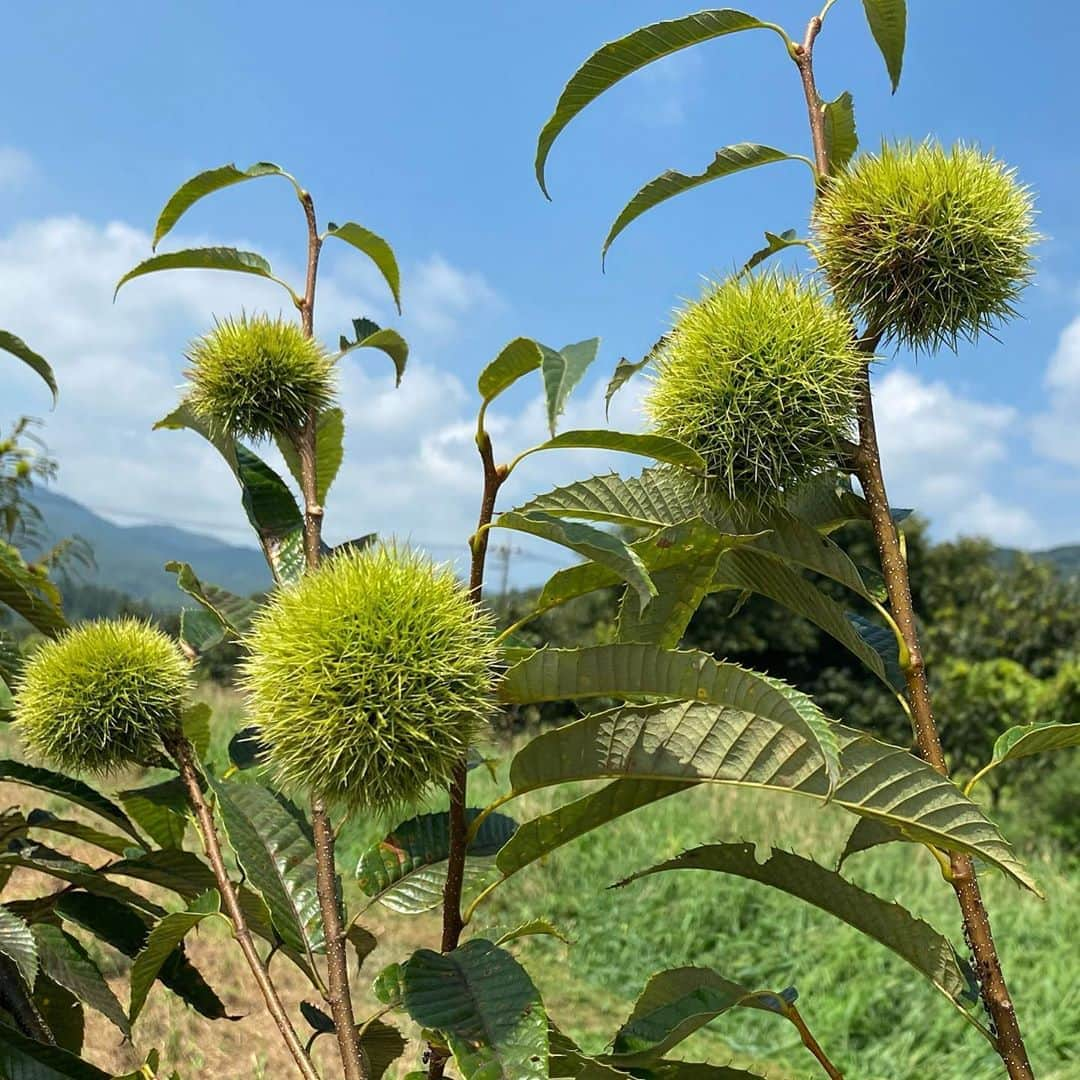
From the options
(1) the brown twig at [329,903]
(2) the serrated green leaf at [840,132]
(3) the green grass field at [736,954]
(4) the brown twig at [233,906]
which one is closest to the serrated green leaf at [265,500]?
(1) the brown twig at [329,903]

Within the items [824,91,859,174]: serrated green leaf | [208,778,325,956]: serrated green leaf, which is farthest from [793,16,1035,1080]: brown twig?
[208,778,325,956]: serrated green leaf

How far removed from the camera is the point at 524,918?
18.6ft

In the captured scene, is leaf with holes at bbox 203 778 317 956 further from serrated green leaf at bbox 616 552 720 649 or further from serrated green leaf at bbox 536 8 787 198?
serrated green leaf at bbox 536 8 787 198

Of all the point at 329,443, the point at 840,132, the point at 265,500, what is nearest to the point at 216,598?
the point at 265,500

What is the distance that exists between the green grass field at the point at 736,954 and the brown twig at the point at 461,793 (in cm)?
220

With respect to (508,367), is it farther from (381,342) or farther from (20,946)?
(20,946)

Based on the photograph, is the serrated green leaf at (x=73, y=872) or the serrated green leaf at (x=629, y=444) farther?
the serrated green leaf at (x=73, y=872)

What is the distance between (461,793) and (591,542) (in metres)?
0.29

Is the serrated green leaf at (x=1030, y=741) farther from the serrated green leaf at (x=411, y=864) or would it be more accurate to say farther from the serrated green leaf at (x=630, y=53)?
the serrated green leaf at (x=630, y=53)

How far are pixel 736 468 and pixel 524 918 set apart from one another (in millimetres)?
5112

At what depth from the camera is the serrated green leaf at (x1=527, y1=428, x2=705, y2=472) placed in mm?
909

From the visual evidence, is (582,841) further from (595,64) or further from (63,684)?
(595,64)

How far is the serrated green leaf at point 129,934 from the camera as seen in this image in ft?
4.60

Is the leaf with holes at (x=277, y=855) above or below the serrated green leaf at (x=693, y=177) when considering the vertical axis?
below
